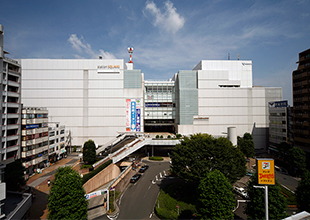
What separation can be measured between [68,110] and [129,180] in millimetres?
35950

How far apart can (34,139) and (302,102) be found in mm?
69731

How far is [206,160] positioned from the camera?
26.5m

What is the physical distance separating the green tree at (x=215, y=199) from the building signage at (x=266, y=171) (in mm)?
6136

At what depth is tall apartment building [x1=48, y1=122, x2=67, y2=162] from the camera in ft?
149

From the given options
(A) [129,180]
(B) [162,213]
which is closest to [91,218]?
(B) [162,213]

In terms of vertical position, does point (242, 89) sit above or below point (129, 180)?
above

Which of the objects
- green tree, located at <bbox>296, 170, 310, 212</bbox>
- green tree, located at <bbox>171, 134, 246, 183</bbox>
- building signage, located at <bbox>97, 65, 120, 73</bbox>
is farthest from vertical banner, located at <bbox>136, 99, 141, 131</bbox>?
green tree, located at <bbox>296, 170, 310, 212</bbox>

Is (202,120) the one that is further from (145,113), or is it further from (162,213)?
(162,213)

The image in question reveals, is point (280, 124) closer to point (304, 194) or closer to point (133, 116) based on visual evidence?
point (304, 194)

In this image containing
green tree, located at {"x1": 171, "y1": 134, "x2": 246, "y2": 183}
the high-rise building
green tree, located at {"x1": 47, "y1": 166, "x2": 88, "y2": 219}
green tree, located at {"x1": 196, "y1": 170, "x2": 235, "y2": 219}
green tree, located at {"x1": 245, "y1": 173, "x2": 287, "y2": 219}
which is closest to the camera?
green tree, located at {"x1": 245, "y1": 173, "x2": 287, "y2": 219}

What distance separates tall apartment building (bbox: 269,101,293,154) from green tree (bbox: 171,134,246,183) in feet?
97.3

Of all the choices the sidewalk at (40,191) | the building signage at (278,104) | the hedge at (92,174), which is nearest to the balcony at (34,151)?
the sidewalk at (40,191)

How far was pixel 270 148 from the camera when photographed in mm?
53469

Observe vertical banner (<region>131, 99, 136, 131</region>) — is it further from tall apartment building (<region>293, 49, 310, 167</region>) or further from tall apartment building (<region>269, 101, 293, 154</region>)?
tall apartment building (<region>293, 49, 310, 167</region>)
